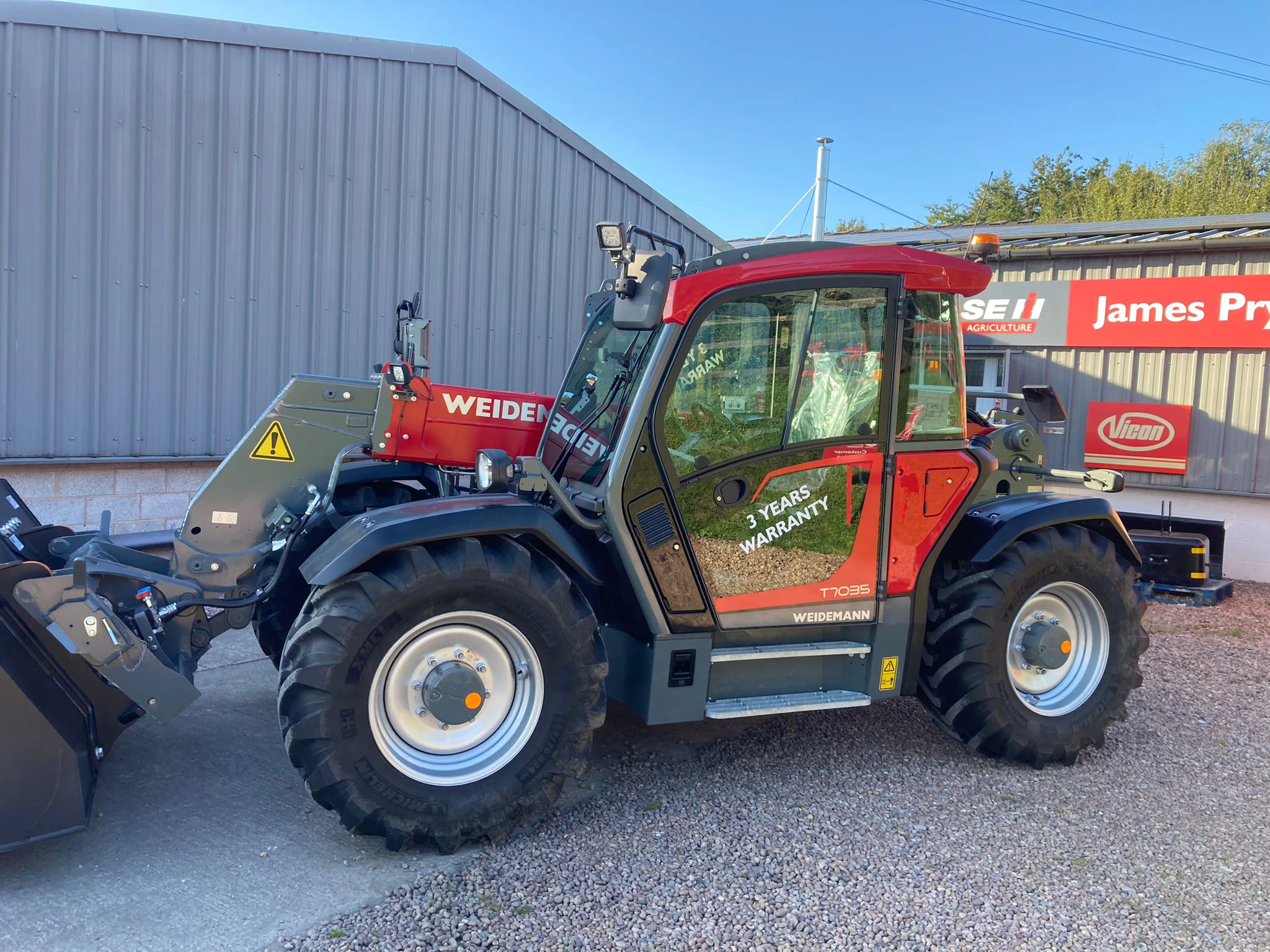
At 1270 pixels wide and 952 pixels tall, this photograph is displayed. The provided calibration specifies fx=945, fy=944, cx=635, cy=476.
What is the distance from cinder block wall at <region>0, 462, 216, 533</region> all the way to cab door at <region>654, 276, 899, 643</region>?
12.5 feet

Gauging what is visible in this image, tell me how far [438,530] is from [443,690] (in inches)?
23.8

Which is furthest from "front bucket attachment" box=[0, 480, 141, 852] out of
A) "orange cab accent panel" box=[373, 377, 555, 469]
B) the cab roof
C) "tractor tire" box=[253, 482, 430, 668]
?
the cab roof

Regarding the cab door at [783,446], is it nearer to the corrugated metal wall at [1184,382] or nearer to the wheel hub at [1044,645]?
the wheel hub at [1044,645]

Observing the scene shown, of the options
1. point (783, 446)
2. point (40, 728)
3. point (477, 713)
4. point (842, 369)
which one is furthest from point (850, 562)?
point (40, 728)

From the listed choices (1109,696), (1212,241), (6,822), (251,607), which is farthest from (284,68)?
(1212,241)

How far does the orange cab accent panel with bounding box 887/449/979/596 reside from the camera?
4266mm

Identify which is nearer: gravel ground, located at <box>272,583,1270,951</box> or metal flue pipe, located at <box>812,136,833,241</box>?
gravel ground, located at <box>272,583,1270,951</box>

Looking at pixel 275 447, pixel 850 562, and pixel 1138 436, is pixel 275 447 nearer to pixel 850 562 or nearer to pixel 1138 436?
pixel 850 562

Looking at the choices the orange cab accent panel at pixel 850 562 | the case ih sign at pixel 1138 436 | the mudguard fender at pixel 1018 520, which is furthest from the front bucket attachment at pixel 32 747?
the case ih sign at pixel 1138 436

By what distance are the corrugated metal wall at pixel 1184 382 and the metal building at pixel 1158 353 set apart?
1cm

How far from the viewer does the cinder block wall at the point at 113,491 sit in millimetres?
6430

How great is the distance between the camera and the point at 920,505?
432cm

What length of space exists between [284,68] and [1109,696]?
7.02 metres

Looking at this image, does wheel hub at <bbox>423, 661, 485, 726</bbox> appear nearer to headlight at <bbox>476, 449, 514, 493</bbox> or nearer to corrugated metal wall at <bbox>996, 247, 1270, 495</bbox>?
headlight at <bbox>476, 449, 514, 493</bbox>
